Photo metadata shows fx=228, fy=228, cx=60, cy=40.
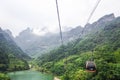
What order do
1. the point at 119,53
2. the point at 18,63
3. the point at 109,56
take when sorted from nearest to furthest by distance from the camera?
1. the point at 109,56
2. the point at 119,53
3. the point at 18,63

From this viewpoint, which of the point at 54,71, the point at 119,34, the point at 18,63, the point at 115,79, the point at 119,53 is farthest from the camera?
the point at 119,34

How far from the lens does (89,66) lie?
73.8 feet

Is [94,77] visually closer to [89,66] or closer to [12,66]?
[89,66]

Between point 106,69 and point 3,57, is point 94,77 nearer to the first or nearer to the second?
point 106,69

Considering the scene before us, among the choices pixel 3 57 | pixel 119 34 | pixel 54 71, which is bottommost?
pixel 54 71

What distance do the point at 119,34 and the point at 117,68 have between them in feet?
291

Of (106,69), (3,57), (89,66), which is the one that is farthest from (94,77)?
(3,57)

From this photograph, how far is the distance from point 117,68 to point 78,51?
295ft

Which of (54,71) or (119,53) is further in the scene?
(54,71)

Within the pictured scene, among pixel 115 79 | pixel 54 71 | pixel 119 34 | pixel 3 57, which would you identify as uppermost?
pixel 119 34

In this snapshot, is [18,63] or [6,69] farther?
[18,63]

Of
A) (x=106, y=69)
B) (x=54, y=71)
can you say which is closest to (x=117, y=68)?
(x=106, y=69)

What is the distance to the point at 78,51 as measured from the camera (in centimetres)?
14575

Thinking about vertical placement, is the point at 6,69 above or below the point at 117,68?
above
